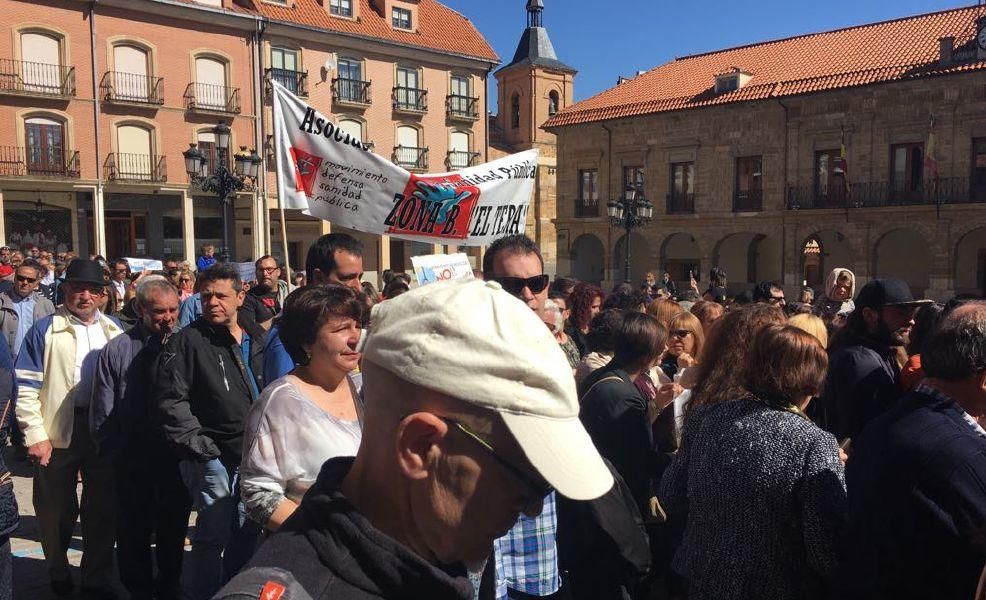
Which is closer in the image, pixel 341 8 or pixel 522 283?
pixel 522 283

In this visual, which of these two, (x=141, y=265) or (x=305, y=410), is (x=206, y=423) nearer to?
(x=305, y=410)

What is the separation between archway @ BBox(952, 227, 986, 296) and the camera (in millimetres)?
23500

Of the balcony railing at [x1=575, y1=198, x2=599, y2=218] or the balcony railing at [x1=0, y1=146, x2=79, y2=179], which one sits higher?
the balcony railing at [x1=0, y1=146, x2=79, y2=179]

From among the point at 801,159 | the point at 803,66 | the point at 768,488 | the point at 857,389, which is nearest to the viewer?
the point at 768,488

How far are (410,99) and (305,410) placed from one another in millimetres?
30339

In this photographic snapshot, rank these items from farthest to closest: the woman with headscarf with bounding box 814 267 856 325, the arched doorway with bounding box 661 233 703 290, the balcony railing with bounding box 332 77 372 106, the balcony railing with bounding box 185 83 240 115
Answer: the arched doorway with bounding box 661 233 703 290, the balcony railing with bounding box 332 77 372 106, the balcony railing with bounding box 185 83 240 115, the woman with headscarf with bounding box 814 267 856 325

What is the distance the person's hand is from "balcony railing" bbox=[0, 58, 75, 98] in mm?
24292

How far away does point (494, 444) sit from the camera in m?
1.03

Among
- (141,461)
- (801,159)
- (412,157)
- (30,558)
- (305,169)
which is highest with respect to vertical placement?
(412,157)

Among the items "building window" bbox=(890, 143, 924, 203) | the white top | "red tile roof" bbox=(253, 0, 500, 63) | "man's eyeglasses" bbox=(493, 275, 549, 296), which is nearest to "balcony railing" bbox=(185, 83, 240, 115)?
"red tile roof" bbox=(253, 0, 500, 63)

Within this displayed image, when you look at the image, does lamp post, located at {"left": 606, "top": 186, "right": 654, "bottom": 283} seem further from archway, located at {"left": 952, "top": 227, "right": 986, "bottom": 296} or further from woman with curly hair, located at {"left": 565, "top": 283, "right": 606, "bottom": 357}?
woman with curly hair, located at {"left": 565, "top": 283, "right": 606, "bottom": 357}

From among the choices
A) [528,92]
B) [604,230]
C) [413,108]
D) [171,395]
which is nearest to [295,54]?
[413,108]

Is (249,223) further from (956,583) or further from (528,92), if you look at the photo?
(956,583)

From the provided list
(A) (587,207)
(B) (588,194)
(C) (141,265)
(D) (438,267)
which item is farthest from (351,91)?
(D) (438,267)
